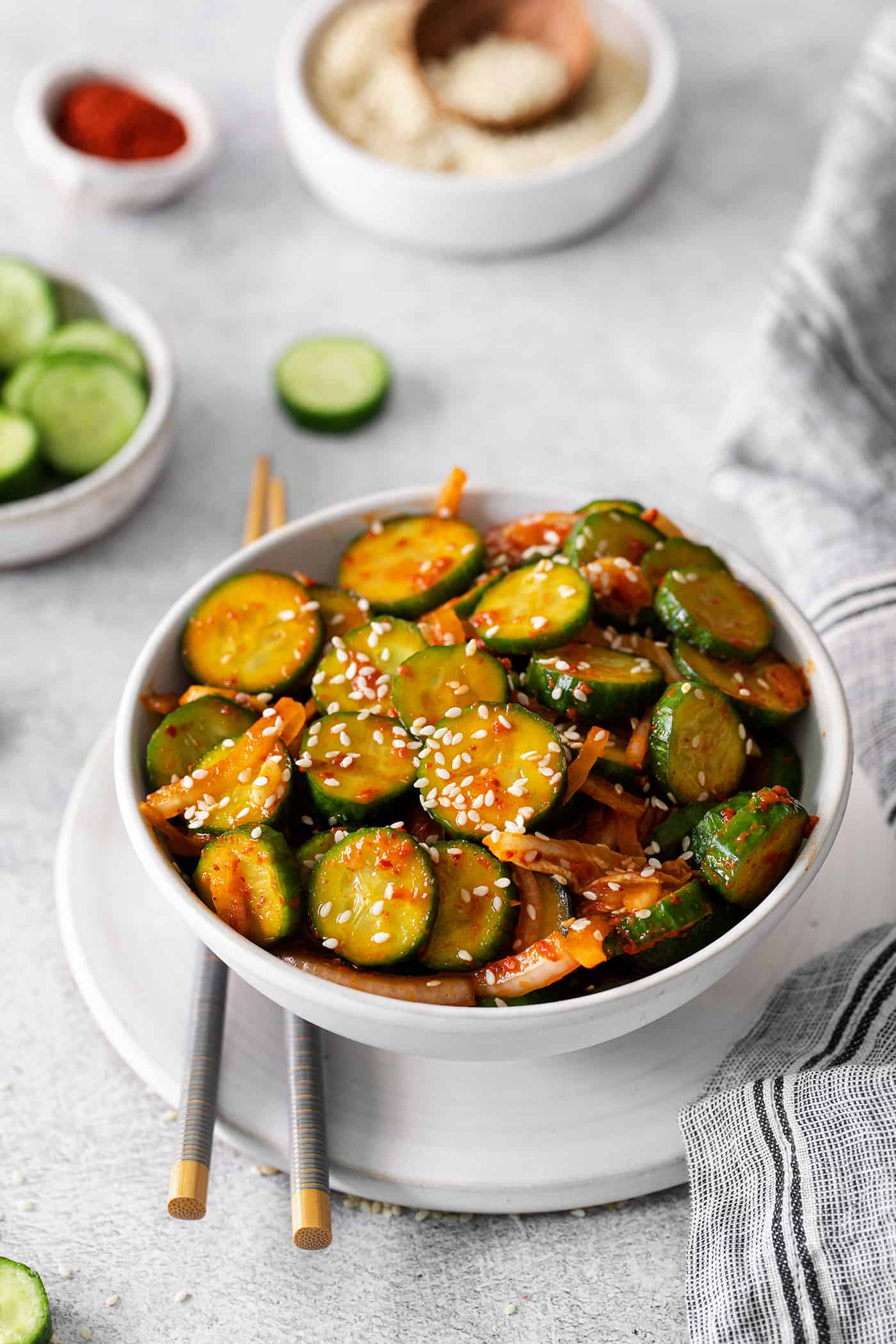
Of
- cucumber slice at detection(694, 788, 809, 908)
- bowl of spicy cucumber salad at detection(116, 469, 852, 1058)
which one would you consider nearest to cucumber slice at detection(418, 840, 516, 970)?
bowl of spicy cucumber salad at detection(116, 469, 852, 1058)

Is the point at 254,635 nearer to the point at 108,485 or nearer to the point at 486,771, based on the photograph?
the point at 486,771

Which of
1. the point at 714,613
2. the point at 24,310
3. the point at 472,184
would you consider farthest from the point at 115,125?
the point at 714,613

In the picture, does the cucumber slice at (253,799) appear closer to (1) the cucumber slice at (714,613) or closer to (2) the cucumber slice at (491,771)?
(2) the cucumber slice at (491,771)

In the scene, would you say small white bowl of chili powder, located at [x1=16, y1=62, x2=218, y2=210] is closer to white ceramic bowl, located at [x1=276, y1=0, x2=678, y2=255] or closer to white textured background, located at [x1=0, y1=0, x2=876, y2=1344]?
white textured background, located at [x1=0, y1=0, x2=876, y2=1344]

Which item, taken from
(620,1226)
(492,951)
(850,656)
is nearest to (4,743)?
(492,951)

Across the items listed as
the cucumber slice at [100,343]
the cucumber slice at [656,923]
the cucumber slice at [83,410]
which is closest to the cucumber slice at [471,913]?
the cucumber slice at [656,923]

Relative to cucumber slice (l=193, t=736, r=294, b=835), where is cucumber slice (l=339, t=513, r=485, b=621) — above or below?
above
